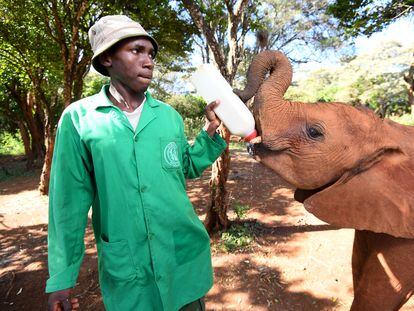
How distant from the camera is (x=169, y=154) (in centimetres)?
176

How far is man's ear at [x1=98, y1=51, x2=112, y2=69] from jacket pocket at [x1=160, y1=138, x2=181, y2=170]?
0.53 m

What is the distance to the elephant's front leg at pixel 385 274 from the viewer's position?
1.63 m

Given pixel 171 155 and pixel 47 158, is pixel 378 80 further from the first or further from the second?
pixel 171 155

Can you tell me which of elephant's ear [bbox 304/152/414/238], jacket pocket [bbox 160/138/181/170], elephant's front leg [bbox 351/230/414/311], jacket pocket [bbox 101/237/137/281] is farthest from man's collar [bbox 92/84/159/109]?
elephant's front leg [bbox 351/230/414/311]

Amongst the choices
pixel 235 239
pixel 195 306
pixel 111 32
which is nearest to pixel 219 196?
pixel 235 239

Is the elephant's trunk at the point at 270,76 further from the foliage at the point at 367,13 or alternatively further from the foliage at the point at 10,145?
the foliage at the point at 10,145

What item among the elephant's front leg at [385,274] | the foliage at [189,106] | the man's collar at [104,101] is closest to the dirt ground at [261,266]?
the elephant's front leg at [385,274]

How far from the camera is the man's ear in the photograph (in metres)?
1.72

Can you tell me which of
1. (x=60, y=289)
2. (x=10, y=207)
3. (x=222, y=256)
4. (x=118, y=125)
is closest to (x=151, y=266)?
(x=60, y=289)

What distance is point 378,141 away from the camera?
62.5 inches

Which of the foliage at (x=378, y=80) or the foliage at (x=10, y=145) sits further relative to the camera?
the foliage at (x=378, y=80)

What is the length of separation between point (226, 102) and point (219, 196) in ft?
10.0

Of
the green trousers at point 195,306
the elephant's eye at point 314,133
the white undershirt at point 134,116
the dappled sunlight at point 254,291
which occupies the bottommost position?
the dappled sunlight at point 254,291

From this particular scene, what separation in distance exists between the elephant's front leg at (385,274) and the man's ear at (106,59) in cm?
182
